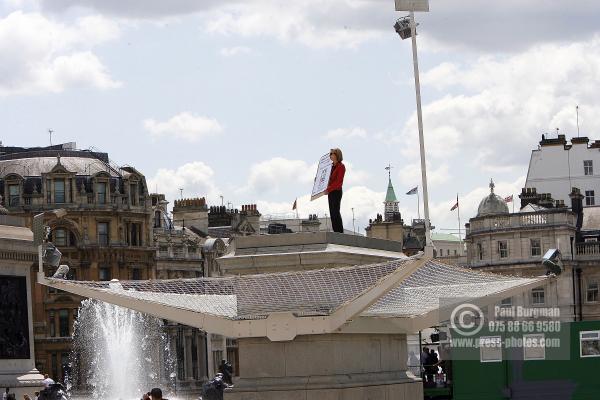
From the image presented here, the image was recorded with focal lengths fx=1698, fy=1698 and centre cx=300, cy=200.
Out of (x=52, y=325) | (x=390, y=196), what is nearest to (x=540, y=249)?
(x=52, y=325)

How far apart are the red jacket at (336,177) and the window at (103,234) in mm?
73064

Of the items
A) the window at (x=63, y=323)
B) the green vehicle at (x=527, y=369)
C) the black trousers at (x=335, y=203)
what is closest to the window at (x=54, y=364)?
the window at (x=63, y=323)

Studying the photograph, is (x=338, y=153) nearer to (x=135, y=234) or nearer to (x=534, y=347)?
(x=534, y=347)

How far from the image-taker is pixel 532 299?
10250 cm

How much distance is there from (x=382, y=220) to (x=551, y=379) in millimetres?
90978

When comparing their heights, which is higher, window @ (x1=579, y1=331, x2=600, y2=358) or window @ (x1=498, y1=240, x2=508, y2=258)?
window @ (x1=498, y1=240, x2=508, y2=258)

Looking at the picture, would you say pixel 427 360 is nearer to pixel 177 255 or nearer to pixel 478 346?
pixel 478 346

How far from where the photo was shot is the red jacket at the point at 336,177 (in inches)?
1062

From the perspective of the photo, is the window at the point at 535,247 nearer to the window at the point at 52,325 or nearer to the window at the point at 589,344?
the window at the point at 52,325

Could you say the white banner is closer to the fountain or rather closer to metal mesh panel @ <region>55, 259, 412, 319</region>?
metal mesh panel @ <region>55, 259, 412, 319</region>

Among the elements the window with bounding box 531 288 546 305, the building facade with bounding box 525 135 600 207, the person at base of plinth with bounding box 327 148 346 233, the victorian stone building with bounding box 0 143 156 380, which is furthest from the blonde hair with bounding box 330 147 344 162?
the building facade with bounding box 525 135 600 207

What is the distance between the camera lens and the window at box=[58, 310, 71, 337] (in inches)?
3765

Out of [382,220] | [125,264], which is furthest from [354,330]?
[382,220]

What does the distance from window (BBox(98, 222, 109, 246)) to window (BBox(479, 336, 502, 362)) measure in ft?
199
